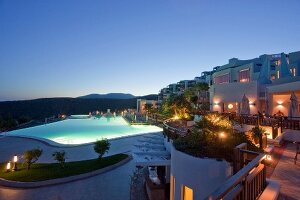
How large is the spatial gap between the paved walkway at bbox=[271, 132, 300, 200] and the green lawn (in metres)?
12.3

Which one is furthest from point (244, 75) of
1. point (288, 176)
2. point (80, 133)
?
point (288, 176)

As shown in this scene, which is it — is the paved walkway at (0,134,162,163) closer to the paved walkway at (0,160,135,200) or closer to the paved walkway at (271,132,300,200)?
the paved walkway at (0,160,135,200)

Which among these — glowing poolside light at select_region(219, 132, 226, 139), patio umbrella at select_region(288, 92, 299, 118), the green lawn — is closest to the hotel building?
patio umbrella at select_region(288, 92, 299, 118)

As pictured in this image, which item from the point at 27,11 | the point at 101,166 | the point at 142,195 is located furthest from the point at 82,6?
the point at 142,195

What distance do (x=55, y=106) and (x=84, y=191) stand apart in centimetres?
9447

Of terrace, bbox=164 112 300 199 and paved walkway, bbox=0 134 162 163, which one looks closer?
terrace, bbox=164 112 300 199

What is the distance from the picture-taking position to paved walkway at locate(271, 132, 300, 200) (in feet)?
18.2

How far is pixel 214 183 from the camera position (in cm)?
643

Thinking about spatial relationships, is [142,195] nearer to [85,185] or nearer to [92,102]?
[85,185]

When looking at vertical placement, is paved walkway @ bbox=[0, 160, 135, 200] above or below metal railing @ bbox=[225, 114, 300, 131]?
below

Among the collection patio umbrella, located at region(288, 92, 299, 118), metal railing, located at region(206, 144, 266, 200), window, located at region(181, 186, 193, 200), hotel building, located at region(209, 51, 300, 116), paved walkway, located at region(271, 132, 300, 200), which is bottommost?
window, located at region(181, 186, 193, 200)

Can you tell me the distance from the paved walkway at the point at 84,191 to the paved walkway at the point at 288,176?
7.79m

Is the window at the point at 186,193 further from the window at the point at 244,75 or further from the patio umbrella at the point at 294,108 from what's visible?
the window at the point at 244,75

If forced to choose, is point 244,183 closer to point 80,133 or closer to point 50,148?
point 50,148
